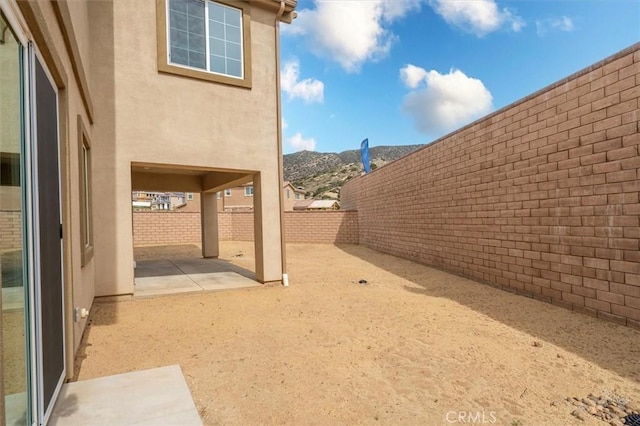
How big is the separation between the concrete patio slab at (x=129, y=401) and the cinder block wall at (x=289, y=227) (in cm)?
1724

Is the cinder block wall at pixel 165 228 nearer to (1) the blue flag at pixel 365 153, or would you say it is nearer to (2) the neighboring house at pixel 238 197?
(1) the blue flag at pixel 365 153

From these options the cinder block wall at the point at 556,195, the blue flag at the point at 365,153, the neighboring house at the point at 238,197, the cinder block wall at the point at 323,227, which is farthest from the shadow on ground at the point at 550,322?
the neighboring house at the point at 238,197

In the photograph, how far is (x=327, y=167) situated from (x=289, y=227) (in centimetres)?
7986

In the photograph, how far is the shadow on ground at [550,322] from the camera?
423 cm

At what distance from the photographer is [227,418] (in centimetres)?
291

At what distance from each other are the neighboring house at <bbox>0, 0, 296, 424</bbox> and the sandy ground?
0.97 metres

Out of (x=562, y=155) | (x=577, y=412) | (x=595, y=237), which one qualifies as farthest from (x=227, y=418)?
(x=562, y=155)

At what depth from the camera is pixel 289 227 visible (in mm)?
21719

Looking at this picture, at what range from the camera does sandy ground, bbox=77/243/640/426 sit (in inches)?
122

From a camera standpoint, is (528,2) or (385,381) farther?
(528,2)

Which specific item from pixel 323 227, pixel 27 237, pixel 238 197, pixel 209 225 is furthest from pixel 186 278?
pixel 238 197

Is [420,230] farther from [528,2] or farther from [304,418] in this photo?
[304,418]

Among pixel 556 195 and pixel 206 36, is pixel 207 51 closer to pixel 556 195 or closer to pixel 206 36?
pixel 206 36

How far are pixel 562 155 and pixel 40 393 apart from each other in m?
7.79
